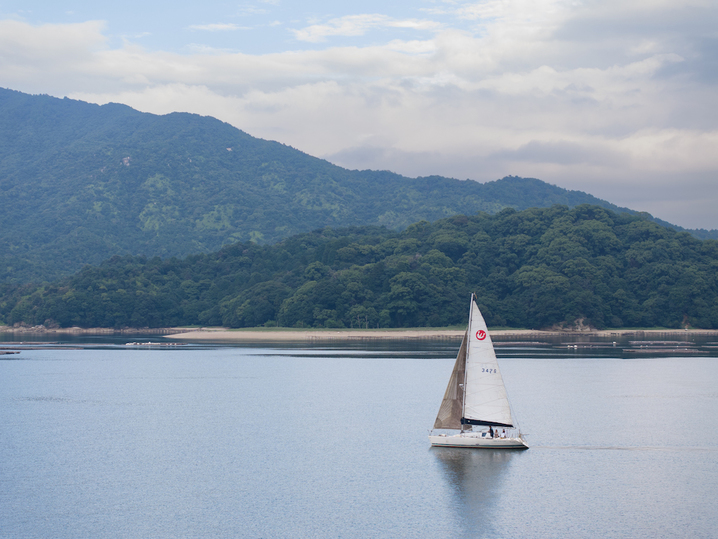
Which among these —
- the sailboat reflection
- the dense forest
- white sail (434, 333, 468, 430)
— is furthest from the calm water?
the dense forest

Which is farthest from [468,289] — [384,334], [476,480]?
[476,480]

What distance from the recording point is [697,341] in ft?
446

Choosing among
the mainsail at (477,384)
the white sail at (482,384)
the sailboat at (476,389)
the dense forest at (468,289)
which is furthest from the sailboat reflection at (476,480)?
the dense forest at (468,289)

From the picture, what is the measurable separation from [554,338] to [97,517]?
435ft

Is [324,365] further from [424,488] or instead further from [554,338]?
[554,338]

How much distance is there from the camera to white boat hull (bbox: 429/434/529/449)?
42.2 meters

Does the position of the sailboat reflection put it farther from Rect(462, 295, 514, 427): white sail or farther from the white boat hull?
Rect(462, 295, 514, 427): white sail

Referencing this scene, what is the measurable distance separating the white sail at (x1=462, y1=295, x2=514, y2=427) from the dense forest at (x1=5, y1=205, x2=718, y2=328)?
120578 millimetres

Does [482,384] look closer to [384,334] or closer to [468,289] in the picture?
[384,334]

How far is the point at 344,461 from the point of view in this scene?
42344 millimetres

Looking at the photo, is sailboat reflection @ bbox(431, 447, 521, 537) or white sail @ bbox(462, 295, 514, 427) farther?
white sail @ bbox(462, 295, 514, 427)

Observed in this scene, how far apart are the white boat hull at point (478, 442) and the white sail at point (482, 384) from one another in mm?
1533

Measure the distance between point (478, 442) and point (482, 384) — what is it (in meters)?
3.72

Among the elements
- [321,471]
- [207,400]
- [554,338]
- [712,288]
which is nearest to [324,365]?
[207,400]
